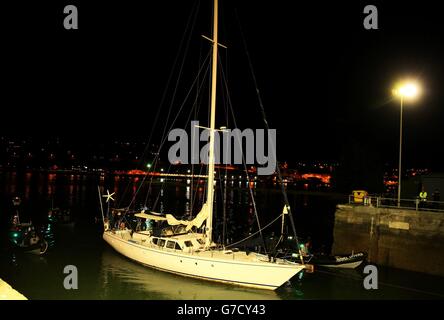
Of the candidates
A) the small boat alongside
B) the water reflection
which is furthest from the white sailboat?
the small boat alongside

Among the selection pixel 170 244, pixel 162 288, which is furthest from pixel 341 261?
pixel 162 288

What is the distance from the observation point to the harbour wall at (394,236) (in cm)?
2467

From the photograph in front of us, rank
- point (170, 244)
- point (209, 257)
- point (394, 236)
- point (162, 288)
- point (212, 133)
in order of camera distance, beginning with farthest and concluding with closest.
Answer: point (394, 236) → point (170, 244) → point (212, 133) → point (209, 257) → point (162, 288)

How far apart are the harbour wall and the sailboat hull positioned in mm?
10112

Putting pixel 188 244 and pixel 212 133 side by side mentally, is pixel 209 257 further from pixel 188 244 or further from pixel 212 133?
pixel 212 133

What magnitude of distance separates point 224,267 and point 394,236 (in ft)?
44.0

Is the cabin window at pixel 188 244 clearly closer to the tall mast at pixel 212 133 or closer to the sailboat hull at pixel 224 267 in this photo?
the sailboat hull at pixel 224 267

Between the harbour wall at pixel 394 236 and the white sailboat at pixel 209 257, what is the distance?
389 inches

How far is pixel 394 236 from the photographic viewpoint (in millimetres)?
26531

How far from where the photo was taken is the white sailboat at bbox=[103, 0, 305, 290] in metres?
20.4

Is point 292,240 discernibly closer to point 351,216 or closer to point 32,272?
point 351,216

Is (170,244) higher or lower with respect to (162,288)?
higher

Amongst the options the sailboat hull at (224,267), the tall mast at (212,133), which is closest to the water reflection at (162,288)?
the sailboat hull at (224,267)
